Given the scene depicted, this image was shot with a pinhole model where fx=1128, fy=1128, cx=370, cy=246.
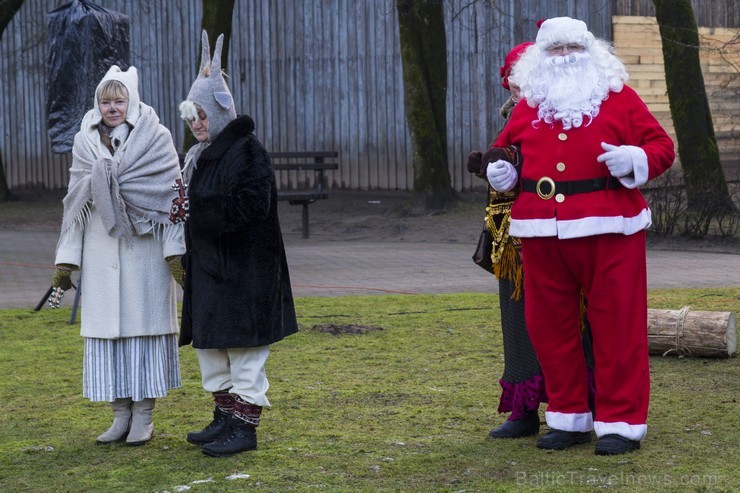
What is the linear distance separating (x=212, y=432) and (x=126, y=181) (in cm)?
125

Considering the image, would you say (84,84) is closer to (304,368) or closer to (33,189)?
(304,368)

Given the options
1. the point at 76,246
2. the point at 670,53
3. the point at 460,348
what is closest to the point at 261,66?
the point at 670,53

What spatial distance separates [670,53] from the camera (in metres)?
14.6

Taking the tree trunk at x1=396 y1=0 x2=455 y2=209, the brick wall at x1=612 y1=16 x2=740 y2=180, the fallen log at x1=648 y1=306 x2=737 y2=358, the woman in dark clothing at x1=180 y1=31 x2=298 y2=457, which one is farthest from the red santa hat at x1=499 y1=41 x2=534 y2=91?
the brick wall at x1=612 y1=16 x2=740 y2=180

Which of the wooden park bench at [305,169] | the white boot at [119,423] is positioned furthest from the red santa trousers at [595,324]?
the wooden park bench at [305,169]

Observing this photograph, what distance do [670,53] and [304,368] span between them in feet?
30.3

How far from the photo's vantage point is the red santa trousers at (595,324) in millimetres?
4785

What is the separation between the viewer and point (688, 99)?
1456 centimetres

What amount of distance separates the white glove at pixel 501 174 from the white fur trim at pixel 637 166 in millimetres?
491

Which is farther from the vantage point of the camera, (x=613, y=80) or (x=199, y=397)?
(x=199, y=397)

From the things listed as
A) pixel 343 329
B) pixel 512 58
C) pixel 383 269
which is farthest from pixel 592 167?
pixel 383 269

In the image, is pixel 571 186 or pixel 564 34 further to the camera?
pixel 564 34

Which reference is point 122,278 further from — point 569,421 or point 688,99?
point 688,99

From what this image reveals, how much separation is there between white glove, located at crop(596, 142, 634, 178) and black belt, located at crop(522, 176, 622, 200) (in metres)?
0.10
